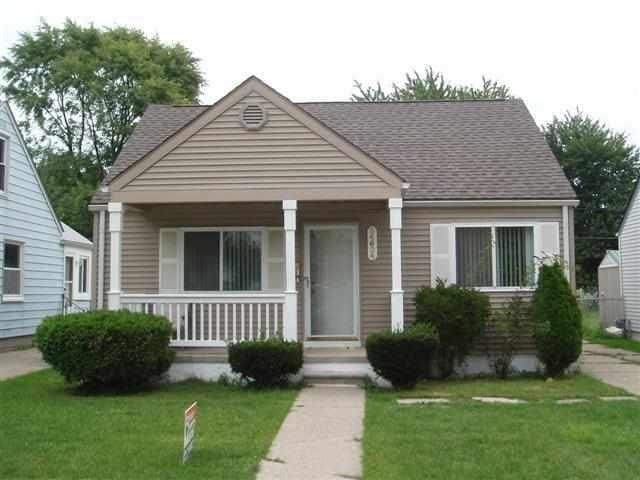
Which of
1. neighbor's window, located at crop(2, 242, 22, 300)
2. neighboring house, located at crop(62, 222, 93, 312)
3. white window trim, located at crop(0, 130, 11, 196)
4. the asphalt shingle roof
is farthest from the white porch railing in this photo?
neighboring house, located at crop(62, 222, 93, 312)

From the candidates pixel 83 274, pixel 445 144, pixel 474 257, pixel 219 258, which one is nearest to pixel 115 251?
pixel 219 258

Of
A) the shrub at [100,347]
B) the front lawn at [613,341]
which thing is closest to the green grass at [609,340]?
the front lawn at [613,341]

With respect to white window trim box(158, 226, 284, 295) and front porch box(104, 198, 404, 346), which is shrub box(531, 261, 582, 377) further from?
white window trim box(158, 226, 284, 295)

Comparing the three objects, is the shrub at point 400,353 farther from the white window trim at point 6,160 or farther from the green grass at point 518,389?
the white window trim at point 6,160

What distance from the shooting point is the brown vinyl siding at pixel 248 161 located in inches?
462

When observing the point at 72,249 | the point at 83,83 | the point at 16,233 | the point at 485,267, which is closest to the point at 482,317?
the point at 485,267

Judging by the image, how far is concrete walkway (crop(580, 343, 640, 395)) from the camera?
11719mm

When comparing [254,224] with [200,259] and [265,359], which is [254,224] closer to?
[200,259]

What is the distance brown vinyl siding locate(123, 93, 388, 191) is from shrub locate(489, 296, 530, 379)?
143 inches

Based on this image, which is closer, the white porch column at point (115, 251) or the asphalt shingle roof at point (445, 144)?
the white porch column at point (115, 251)

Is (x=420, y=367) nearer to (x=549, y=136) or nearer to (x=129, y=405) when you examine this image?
(x=129, y=405)

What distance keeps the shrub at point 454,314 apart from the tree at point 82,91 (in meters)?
26.1

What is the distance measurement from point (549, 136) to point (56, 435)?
38.2m

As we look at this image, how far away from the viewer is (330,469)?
6.51 m
